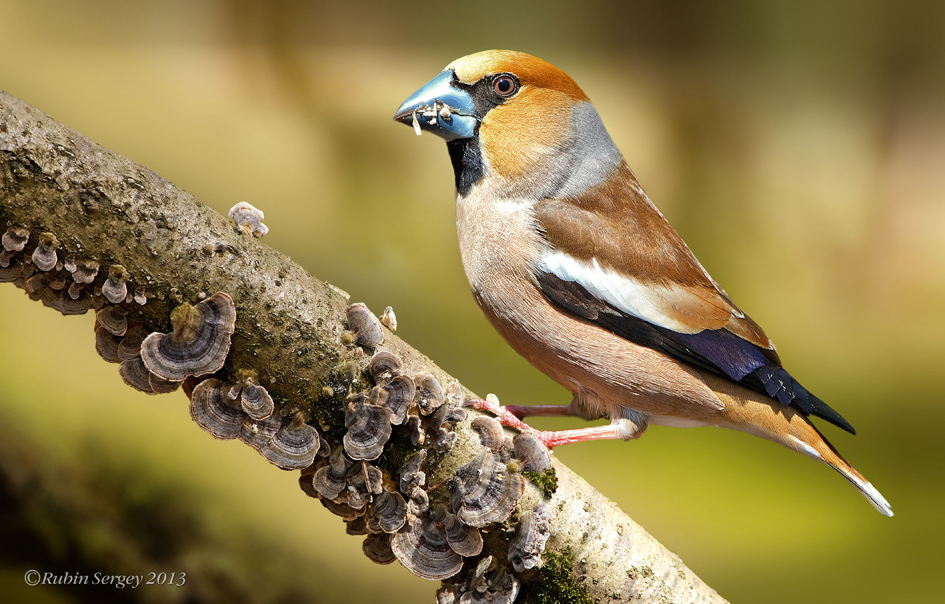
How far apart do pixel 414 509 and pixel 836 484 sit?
3.05 meters

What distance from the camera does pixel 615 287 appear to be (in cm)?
147

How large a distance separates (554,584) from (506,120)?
996 mm

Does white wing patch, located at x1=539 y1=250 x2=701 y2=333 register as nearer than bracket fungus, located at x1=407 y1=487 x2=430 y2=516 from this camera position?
No

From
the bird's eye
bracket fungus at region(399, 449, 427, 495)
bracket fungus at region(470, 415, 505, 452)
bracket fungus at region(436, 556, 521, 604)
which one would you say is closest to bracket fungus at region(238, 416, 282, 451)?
bracket fungus at region(399, 449, 427, 495)

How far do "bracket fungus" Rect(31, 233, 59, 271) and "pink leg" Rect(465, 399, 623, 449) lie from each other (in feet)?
2.15

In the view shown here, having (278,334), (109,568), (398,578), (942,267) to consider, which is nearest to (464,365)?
(398,578)

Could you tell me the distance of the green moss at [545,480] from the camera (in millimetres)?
1124

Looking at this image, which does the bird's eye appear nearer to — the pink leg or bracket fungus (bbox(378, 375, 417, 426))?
the pink leg

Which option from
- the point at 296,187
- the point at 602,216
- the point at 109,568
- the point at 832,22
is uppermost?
the point at 832,22

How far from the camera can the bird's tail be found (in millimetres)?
1493

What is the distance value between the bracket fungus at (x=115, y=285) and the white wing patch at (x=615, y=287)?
2.68ft

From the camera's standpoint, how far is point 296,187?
10.5 feet

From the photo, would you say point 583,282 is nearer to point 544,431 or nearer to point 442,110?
point 544,431

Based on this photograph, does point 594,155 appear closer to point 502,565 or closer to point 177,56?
point 502,565
